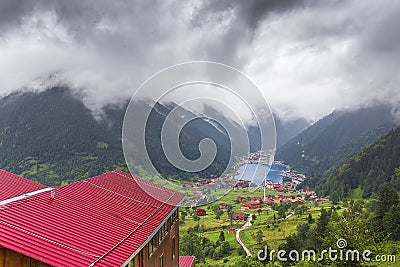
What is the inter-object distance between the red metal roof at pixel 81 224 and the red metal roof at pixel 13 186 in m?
0.68

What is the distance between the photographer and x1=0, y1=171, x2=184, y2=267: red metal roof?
28.5ft

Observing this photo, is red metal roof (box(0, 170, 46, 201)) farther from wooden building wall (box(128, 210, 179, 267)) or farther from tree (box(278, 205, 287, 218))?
tree (box(278, 205, 287, 218))

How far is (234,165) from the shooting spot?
11.0 metres

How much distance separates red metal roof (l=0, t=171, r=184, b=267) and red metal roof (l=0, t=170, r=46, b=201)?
0.68 meters

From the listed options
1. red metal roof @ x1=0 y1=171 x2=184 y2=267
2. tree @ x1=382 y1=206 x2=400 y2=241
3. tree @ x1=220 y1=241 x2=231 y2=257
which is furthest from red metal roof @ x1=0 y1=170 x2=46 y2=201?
tree @ x1=220 y1=241 x2=231 y2=257

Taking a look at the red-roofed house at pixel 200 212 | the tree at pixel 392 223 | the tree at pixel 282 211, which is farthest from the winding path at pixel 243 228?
the tree at pixel 392 223

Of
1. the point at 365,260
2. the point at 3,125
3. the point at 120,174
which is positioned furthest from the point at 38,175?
the point at 365,260

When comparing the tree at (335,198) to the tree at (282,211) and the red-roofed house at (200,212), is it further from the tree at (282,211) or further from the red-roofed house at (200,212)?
the red-roofed house at (200,212)

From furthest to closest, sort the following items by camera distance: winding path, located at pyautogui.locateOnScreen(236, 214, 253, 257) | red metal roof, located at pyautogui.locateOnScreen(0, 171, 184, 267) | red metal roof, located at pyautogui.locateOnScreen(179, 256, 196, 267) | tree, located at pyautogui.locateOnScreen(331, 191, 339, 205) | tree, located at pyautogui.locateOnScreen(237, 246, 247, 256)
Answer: tree, located at pyautogui.locateOnScreen(331, 191, 339, 205) → winding path, located at pyautogui.locateOnScreen(236, 214, 253, 257) → tree, located at pyautogui.locateOnScreen(237, 246, 247, 256) → red metal roof, located at pyautogui.locateOnScreen(179, 256, 196, 267) → red metal roof, located at pyautogui.locateOnScreen(0, 171, 184, 267)

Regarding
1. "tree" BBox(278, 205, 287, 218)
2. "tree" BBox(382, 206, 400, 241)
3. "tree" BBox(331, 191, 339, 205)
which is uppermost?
"tree" BBox(331, 191, 339, 205)

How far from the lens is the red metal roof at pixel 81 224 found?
28.5 feet

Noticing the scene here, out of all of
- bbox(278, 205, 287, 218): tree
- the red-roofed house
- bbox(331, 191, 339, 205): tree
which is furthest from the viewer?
bbox(331, 191, 339, 205): tree

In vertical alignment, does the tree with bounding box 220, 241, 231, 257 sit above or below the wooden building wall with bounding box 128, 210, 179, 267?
below

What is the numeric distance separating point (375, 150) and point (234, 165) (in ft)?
481
